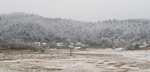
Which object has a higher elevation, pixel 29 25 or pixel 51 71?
pixel 29 25

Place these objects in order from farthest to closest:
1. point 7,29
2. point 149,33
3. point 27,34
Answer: point 149,33 < point 7,29 < point 27,34

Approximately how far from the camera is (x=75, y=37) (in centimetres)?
18838

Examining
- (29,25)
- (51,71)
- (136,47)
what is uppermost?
(29,25)

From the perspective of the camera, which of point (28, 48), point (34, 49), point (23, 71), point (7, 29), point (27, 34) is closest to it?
point (23, 71)

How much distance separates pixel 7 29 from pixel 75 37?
69630 millimetres

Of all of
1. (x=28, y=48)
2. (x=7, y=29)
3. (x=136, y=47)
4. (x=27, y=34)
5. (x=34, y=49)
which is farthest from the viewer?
(x=7, y=29)

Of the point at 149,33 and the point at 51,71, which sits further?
the point at 149,33

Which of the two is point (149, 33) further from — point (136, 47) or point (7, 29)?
point (7, 29)

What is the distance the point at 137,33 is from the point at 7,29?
134 meters

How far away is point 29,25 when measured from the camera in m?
174

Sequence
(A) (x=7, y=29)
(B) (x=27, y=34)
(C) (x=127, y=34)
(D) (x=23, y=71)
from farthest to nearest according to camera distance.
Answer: (C) (x=127, y=34)
(A) (x=7, y=29)
(B) (x=27, y=34)
(D) (x=23, y=71)

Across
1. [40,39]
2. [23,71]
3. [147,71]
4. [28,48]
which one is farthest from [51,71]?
[40,39]

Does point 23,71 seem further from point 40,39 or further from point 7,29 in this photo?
point 7,29

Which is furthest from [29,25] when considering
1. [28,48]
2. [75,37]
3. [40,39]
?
[28,48]
